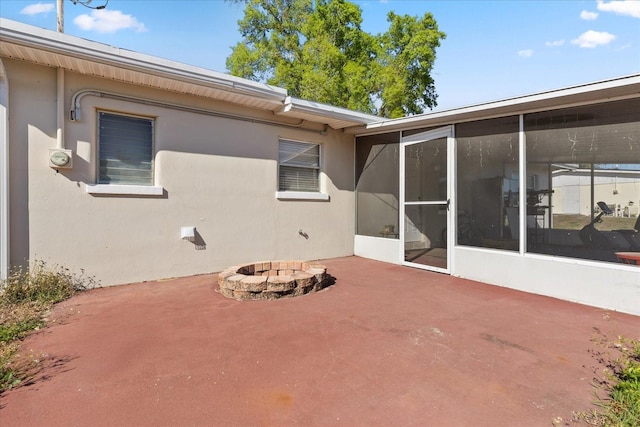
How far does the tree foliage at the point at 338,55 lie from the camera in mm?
14234

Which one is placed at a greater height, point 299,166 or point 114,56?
point 114,56

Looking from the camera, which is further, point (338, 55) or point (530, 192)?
point (338, 55)

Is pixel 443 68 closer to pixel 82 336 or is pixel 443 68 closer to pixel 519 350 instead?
pixel 519 350

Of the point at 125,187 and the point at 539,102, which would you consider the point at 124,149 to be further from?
the point at 539,102

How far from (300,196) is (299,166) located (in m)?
0.67

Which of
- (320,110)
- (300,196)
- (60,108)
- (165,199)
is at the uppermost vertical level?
(320,110)

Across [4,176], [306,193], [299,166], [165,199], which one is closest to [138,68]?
[165,199]

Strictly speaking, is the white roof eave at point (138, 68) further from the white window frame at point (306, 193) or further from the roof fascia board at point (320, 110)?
the white window frame at point (306, 193)

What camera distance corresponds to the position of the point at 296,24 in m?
16.2

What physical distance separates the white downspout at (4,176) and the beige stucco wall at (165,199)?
0.08 meters

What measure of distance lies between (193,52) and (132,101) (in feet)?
13.5

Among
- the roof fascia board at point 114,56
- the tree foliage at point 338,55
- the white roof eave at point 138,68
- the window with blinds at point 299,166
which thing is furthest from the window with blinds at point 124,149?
the tree foliage at point 338,55

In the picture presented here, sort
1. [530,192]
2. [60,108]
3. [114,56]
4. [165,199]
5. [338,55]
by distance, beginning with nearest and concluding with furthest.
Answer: [114,56] → [60,108] → [530,192] → [165,199] → [338,55]

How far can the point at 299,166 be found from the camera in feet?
22.5
